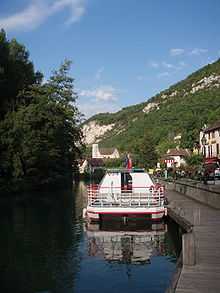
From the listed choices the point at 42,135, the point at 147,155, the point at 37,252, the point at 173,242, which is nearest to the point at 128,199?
the point at 173,242

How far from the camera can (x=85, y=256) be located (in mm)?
18578

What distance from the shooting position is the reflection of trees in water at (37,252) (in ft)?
48.4

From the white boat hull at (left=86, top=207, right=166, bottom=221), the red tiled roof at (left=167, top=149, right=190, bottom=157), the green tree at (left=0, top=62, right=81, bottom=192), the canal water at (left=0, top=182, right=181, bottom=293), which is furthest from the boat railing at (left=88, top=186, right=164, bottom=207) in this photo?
the red tiled roof at (left=167, top=149, right=190, bottom=157)

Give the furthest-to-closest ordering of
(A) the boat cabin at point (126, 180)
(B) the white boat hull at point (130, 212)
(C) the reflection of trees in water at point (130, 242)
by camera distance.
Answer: (A) the boat cabin at point (126, 180) < (B) the white boat hull at point (130, 212) < (C) the reflection of trees in water at point (130, 242)

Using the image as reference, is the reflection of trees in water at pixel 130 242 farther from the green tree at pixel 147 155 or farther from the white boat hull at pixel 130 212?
the green tree at pixel 147 155

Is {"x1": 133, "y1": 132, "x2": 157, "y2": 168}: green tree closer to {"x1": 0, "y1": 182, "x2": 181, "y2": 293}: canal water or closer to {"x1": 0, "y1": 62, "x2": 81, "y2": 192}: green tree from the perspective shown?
{"x1": 0, "y1": 62, "x2": 81, "y2": 192}: green tree

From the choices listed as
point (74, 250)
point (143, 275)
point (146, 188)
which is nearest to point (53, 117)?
point (146, 188)

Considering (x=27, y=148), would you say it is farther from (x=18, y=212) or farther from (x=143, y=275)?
(x=143, y=275)

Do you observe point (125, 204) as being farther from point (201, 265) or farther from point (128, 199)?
point (201, 265)

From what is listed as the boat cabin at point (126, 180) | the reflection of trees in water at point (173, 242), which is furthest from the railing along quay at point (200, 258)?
the boat cabin at point (126, 180)

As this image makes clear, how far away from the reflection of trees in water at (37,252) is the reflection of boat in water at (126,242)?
1.05m

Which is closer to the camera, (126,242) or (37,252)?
(37,252)

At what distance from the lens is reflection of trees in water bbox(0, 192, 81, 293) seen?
1474 cm

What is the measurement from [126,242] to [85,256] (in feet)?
11.5
